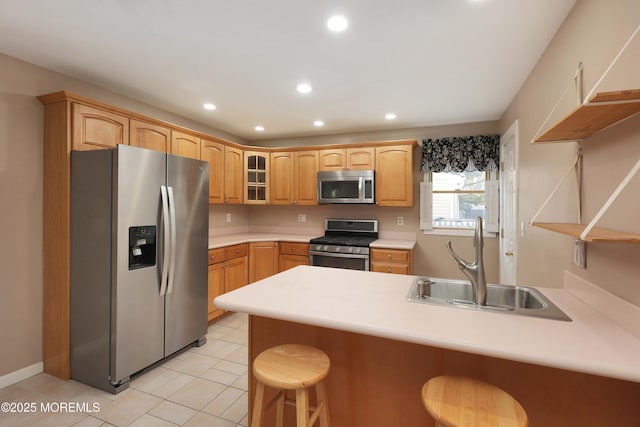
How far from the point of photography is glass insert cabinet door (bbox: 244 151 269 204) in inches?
173

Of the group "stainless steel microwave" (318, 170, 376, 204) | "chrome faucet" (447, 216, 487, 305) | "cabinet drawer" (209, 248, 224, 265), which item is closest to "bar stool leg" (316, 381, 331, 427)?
"chrome faucet" (447, 216, 487, 305)

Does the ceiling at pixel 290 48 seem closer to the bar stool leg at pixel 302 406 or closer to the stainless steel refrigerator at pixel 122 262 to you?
the stainless steel refrigerator at pixel 122 262

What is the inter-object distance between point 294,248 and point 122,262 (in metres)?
2.22

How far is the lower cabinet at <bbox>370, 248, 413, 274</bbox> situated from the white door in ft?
3.22

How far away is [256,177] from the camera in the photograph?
449cm

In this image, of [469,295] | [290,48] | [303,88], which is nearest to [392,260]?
[469,295]

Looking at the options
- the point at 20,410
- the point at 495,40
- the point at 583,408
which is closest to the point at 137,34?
the point at 495,40

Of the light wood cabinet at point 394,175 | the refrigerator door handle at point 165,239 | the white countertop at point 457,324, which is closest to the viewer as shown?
the white countertop at point 457,324

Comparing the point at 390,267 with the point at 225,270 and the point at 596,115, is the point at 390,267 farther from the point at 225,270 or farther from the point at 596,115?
the point at 596,115

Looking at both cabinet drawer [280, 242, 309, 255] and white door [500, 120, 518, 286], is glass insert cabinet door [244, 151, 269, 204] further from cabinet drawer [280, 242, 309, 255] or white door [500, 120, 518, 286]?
white door [500, 120, 518, 286]

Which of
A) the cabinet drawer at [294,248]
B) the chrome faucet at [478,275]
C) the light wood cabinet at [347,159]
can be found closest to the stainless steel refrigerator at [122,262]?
the cabinet drawer at [294,248]

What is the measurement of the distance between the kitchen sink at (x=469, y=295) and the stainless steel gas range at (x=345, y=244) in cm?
193

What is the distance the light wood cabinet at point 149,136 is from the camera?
2.75 metres

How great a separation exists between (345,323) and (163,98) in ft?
9.93
